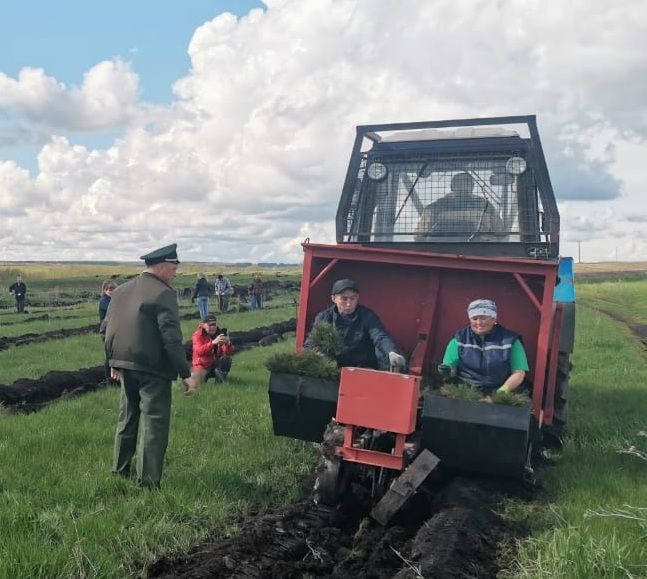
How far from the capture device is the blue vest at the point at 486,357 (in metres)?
6.06

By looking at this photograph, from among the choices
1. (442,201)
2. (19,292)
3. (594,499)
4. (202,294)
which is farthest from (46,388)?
(19,292)

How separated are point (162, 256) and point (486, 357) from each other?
2.74 m

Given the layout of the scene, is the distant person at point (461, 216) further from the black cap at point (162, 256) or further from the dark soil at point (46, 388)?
the dark soil at point (46, 388)

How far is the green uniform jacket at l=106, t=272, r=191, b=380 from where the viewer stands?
18.6 ft

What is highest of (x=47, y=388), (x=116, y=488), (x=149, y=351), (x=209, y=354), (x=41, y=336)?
(x=149, y=351)

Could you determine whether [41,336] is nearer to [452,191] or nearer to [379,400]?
[452,191]

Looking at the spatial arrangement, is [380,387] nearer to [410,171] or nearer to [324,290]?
[324,290]

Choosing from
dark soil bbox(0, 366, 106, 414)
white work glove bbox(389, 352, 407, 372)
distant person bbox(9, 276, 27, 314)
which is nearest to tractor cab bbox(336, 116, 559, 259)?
white work glove bbox(389, 352, 407, 372)

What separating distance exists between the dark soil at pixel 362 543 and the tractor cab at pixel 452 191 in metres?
2.97

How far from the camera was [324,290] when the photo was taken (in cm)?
707

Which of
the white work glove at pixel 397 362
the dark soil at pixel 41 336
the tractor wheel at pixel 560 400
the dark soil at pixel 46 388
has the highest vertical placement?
the white work glove at pixel 397 362

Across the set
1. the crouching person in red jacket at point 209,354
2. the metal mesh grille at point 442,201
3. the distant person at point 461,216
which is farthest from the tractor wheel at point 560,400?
the crouching person in red jacket at point 209,354

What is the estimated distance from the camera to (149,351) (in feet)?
18.6

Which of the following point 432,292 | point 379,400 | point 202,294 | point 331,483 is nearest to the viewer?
point 379,400
